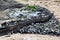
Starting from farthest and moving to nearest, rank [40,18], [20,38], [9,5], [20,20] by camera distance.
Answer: [9,5]
[40,18]
[20,20]
[20,38]

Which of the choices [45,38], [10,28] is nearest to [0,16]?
[10,28]

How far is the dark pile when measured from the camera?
19.1 ft

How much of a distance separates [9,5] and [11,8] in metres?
0.15

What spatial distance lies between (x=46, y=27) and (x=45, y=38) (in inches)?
22.6

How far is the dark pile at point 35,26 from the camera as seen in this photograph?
5.82m

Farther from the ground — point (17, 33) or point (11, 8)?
point (11, 8)

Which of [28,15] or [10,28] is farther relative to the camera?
[28,15]

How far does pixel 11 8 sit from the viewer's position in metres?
6.73

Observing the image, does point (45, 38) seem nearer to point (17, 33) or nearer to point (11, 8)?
point (17, 33)

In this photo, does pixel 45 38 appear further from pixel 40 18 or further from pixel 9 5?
pixel 9 5

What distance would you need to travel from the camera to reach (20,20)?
600 centimetres

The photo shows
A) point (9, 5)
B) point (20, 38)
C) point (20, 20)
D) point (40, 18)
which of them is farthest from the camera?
point (9, 5)

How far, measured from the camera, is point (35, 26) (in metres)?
6.20

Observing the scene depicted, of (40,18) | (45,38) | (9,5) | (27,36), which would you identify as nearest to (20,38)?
(27,36)
